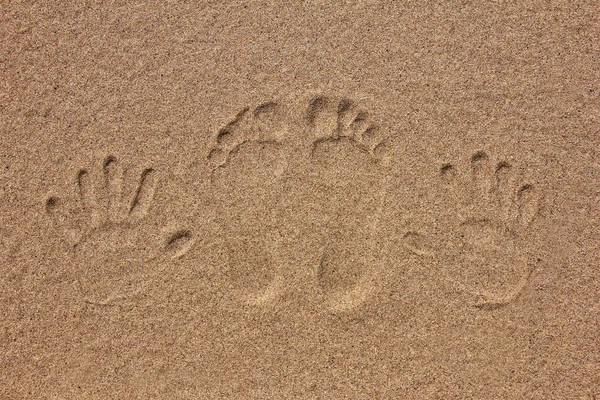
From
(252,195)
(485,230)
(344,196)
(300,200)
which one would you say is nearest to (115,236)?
(252,195)

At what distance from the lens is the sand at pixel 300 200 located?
1361 mm

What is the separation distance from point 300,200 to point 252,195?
141 millimetres

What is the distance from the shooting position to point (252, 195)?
4.62 ft

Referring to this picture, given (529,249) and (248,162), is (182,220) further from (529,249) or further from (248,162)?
(529,249)

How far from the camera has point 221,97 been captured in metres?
1.44

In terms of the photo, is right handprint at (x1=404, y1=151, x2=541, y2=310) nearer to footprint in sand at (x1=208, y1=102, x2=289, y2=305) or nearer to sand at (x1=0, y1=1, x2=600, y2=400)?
sand at (x1=0, y1=1, x2=600, y2=400)

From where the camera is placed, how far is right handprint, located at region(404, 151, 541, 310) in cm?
137

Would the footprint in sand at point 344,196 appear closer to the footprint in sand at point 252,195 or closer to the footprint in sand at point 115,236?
the footprint in sand at point 252,195

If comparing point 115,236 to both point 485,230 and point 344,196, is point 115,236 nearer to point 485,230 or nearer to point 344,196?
point 344,196

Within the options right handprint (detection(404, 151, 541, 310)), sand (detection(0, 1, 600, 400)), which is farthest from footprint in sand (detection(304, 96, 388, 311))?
right handprint (detection(404, 151, 541, 310))

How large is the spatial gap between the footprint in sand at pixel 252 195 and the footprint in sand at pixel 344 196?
0.10 metres

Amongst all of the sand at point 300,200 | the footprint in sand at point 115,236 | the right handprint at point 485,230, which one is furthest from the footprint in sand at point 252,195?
the right handprint at point 485,230

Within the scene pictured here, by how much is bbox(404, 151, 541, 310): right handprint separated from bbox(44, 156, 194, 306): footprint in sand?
0.73m

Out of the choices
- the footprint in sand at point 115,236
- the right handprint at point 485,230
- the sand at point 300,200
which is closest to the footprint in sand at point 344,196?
the sand at point 300,200
